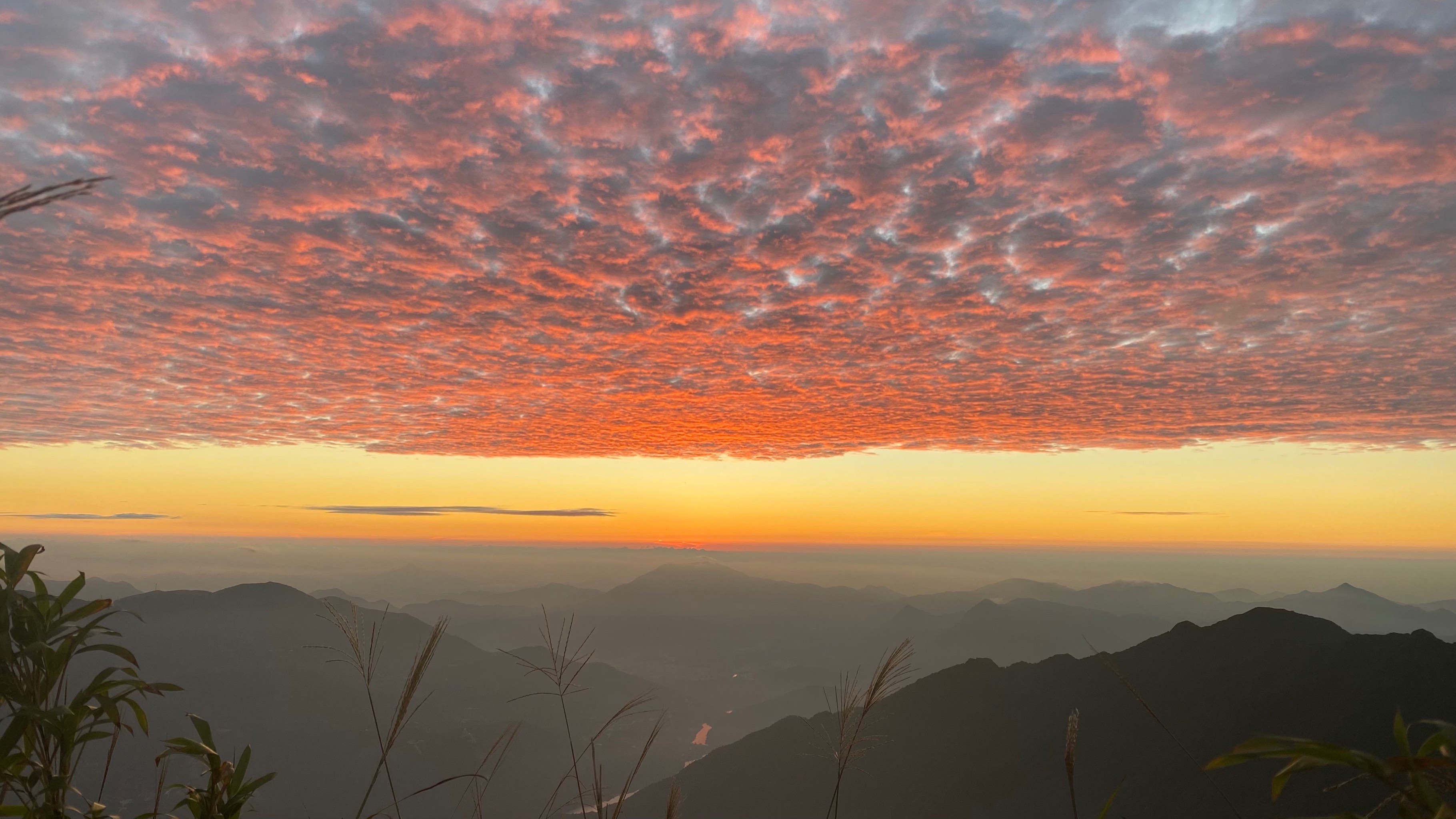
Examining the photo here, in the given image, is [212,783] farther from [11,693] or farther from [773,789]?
[773,789]

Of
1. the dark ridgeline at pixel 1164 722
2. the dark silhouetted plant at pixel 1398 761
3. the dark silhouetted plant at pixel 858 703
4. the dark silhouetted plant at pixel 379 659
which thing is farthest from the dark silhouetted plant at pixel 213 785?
the dark ridgeline at pixel 1164 722

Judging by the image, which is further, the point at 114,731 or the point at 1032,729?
the point at 1032,729

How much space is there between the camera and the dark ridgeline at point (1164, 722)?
406 ft

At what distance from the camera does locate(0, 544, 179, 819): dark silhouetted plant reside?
4555mm

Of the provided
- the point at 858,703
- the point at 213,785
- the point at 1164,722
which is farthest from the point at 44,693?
the point at 1164,722

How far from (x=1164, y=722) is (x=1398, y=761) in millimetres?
144392

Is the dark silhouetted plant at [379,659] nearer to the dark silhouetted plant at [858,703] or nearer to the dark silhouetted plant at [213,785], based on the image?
the dark silhouetted plant at [213,785]

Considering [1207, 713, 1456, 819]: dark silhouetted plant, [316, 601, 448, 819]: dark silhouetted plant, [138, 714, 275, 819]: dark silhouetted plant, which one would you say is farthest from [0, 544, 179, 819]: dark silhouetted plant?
[1207, 713, 1456, 819]: dark silhouetted plant

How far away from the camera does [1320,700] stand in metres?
132

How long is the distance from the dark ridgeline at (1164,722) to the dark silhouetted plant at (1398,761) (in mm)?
123302

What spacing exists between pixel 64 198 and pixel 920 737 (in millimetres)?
217857

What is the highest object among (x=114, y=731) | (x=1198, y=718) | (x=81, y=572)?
(x=81, y=572)

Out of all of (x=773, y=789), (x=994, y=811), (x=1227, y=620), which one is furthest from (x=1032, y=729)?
(x=773, y=789)

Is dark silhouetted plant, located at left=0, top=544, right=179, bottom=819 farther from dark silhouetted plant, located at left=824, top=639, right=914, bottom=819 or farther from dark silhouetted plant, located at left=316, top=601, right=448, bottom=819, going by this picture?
dark silhouetted plant, located at left=824, top=639, right=914, bottom=819
